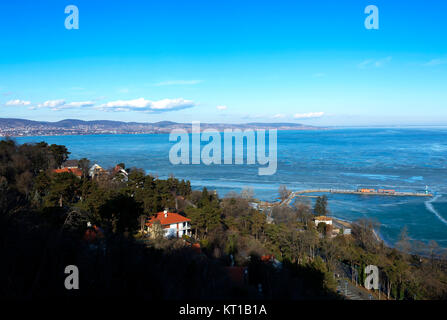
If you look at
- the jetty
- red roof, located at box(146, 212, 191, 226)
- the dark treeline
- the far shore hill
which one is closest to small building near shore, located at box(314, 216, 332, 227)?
the dark treeline

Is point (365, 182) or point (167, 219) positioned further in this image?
point (365, 182)

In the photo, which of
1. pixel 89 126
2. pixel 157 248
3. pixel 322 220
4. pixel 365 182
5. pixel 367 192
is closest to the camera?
pixel 157 248

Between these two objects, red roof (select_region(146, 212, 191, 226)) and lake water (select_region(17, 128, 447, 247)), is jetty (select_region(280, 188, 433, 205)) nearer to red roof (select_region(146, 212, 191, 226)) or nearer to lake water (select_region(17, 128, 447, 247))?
lake water (select_region(17, 128, 447, 247))

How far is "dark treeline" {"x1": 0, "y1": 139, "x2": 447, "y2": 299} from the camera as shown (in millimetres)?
3119

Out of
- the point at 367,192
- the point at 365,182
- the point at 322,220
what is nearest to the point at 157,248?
the point at 322,220

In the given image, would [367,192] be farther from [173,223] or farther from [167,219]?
[167,219]

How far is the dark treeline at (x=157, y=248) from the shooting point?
312 cm

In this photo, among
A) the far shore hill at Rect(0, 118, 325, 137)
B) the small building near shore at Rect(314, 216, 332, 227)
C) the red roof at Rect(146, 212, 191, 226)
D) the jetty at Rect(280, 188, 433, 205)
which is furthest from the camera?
the far shore hill at Rect(0, 118, 325, 137)

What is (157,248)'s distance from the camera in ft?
19.4

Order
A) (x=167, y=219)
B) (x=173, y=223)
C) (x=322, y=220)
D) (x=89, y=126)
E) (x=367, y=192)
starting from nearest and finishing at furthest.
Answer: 1. (x=173, y=223)
2. (x=167, y=219)
3. (x=322, y=220)
4. (x=367, y=192)
5. (x=89, y=126)

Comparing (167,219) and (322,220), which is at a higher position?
(167,219)
